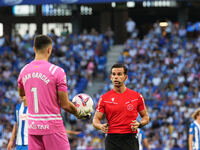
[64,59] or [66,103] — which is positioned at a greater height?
[64,59]

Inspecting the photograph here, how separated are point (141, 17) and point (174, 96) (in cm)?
964

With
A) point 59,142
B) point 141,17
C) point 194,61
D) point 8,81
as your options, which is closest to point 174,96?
point 194,61

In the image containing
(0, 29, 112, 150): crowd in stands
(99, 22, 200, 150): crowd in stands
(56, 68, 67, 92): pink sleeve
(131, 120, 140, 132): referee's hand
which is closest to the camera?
(56, 68, 67, 92): pink sleeve

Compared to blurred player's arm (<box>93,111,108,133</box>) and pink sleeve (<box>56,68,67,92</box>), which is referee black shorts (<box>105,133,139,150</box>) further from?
pink sleeve (<box>56,68,67,92</box>)

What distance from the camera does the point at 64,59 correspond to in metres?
23.4

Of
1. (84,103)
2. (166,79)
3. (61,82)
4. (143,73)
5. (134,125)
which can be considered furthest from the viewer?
(143,73)

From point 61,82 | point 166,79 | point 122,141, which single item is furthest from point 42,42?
point 166,79

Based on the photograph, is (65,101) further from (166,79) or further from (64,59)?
(64,59)

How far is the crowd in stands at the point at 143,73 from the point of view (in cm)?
1861

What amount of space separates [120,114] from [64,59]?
53.0 ft

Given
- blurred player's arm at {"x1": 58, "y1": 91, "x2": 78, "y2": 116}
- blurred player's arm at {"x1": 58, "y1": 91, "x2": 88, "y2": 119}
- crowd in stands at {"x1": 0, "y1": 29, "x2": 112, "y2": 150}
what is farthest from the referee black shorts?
crowd in stands at {"x1": 0, "y1": 29, "x2": 112, "y2": 150}

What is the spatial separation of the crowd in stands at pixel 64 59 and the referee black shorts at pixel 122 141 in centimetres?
1278

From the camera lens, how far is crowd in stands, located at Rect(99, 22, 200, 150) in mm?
18297

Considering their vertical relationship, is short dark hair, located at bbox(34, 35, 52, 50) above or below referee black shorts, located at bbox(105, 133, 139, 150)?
above
